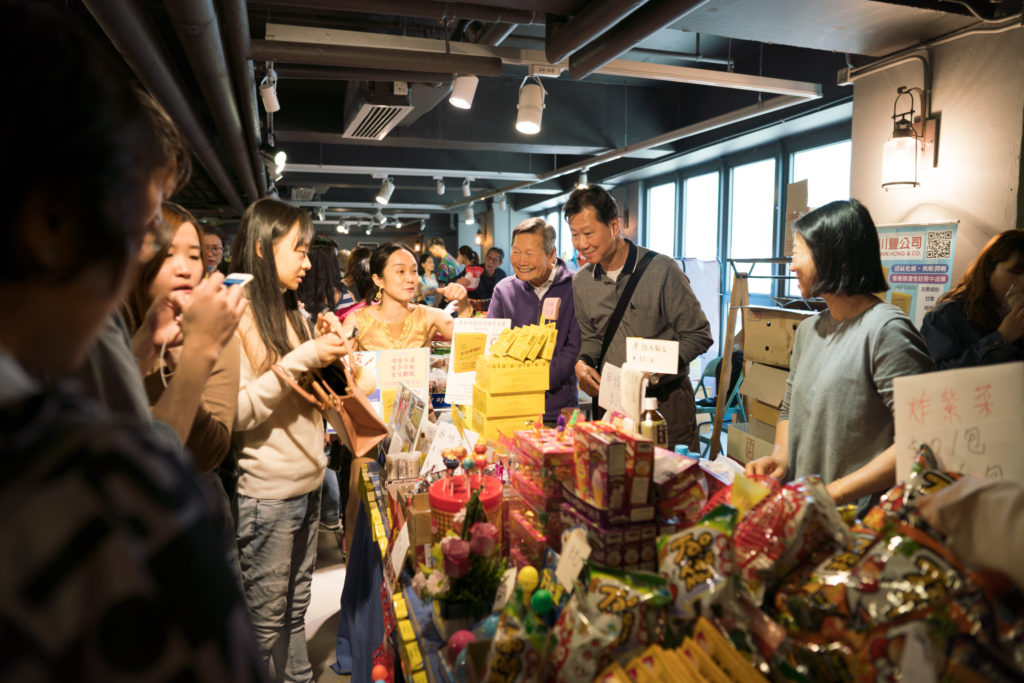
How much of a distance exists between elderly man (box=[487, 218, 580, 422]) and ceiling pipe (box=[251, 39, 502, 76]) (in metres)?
1.27

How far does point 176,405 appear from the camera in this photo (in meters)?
1.28

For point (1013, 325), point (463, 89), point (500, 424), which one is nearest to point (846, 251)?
point (500, 424)

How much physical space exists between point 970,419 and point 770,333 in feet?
11.0

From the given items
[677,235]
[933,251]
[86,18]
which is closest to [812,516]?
[933,251]

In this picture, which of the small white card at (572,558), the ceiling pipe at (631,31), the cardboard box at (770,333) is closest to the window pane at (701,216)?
the cardboard box at (770,333)

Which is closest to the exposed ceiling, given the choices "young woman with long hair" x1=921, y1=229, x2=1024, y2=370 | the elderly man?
the elderly man

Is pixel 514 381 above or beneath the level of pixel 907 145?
beneath

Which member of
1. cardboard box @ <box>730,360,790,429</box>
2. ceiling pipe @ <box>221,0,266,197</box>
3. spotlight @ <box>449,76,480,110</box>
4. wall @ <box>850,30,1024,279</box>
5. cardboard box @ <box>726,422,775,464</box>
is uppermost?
ceiling pipe @ <box>221,0,266,197</box>

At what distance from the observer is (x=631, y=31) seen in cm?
322

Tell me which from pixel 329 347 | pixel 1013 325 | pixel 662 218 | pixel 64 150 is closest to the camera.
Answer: pixel 64 150

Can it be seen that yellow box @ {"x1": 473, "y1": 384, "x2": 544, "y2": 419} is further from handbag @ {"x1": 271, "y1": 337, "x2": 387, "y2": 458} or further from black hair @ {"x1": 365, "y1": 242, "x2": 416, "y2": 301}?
black hair @ {"x1": 365, "y1": 242, "x2": 416, "y2": 301}

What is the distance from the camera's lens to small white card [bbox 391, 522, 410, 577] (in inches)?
66.7

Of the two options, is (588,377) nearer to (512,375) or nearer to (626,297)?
(626,297)

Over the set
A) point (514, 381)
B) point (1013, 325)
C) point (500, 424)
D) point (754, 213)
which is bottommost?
point (500, 424)
